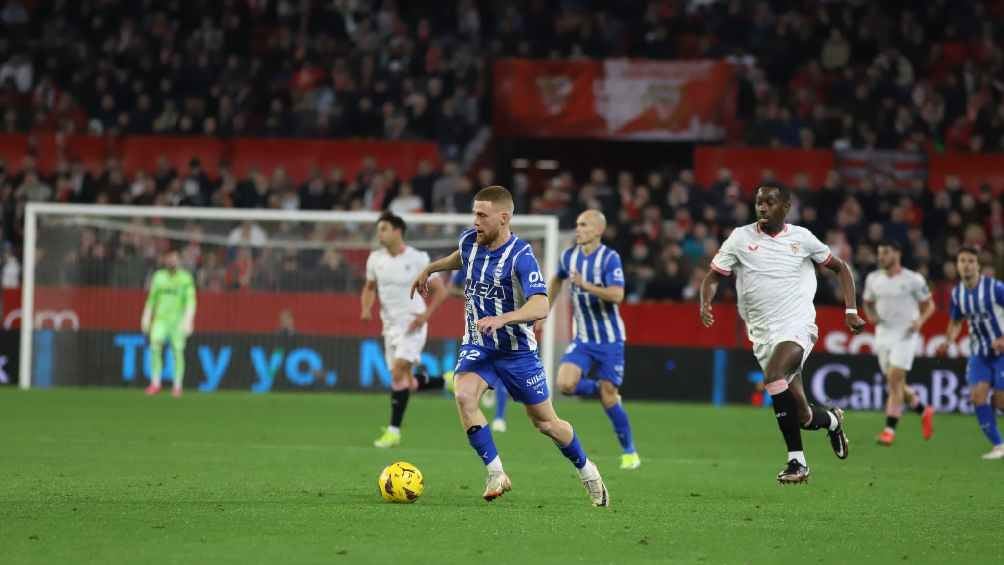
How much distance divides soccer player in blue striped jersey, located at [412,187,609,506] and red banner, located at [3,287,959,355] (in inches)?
496

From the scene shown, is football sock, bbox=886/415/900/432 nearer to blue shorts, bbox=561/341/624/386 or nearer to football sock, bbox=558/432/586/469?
blue shorts, bbox=561/341/624/386

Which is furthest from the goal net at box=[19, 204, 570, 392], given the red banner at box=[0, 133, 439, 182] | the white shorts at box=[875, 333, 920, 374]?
the white shorts at box=[875, 333, 920, 374]

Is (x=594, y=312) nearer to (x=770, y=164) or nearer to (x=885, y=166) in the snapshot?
(x=770, y=164)

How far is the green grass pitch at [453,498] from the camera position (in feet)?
25.5

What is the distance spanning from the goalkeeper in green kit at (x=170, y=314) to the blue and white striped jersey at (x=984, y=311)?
11165mm

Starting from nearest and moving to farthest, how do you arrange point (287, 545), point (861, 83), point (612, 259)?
point (287, 545) < point (612, 259) < point (861, 83)

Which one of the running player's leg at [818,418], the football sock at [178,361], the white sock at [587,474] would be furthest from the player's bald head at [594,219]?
the football sock at [178,361]

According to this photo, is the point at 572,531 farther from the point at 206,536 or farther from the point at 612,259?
the point at 612,259

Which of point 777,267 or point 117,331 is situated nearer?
point 777,267

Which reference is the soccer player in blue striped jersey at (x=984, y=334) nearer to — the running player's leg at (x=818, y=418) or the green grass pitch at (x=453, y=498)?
the green grass pitch at (x=453, y=498)

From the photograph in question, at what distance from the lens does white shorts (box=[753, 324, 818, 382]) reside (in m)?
11.1

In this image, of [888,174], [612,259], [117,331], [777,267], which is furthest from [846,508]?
[888,174]

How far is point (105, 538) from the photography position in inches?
311

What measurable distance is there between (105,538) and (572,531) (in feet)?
8.38
